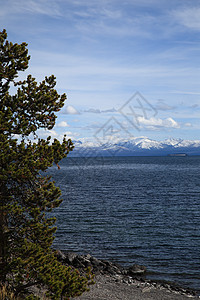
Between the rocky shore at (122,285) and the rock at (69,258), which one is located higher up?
the rock at (69,258)

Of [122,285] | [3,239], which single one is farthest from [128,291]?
[3,239]

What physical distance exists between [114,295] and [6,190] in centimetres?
1028

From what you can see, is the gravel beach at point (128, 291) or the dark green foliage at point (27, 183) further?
the gravel beach at point (128, 291)

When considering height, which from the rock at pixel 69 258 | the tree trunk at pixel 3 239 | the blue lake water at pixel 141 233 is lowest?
the blue lake water at pixel 141 233

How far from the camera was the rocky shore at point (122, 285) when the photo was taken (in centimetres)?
1803

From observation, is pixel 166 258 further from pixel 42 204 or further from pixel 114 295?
pixel 42 204

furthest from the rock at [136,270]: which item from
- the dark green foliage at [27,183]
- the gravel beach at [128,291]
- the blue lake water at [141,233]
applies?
the dark green foliage at [27,183]

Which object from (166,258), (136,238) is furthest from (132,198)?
(166,258)

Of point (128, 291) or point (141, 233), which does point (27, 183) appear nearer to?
point (128, 291)

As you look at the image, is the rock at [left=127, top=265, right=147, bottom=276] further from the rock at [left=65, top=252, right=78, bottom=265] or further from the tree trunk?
the tree trunk

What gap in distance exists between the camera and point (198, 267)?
24.1 m

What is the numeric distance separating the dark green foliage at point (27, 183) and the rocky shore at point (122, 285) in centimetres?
481

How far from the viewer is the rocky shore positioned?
18030 millimetres

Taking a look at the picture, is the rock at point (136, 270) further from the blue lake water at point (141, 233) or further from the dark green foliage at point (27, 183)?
the dark green foliage at point (27, 183)
